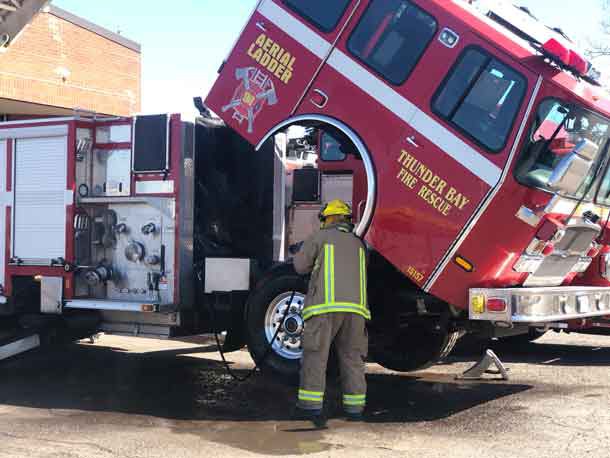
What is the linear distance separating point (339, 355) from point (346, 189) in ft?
7.71

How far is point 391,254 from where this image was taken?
21.0ft

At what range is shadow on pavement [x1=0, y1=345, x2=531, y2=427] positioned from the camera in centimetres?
656

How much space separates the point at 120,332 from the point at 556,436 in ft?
13.4

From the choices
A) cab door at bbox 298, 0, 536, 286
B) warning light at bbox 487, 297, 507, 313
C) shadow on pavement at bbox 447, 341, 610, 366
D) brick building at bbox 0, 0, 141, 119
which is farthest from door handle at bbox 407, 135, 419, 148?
brick building at bbox 0, 0, 141, 119

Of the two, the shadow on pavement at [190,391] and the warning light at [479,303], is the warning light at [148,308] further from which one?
the warning light at [479,303]

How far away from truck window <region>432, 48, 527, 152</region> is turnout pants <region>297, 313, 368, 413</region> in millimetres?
1693

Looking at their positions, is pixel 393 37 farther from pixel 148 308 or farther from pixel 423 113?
pixel 148 308

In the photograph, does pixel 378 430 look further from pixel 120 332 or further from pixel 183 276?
pixel 120 332

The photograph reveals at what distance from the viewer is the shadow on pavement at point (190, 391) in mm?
6562

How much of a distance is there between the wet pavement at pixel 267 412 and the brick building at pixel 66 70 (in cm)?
1064

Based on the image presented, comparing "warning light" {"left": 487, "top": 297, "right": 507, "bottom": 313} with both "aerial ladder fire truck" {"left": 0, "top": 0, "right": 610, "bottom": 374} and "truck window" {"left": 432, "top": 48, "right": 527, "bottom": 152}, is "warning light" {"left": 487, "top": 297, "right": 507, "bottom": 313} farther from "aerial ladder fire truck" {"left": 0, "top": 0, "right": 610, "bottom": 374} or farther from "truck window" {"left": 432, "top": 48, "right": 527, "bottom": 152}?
"truck window" {"left": 432, "top": 48, "right": 527, "bottom": 152}

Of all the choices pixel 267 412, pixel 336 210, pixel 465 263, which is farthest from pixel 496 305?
pixel 267 412

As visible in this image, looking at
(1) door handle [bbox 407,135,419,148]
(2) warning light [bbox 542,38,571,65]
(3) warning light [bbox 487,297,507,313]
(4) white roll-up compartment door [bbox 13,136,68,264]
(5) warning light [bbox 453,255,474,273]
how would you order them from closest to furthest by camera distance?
(2) warning light [bbox 542,38,571,65] < (3) warning light [bbox 487,297,507,313] < (5) warning light [bbox 453,255,474,273] < (1) door handle [bbox 407,135,419,148] < (4) white roll-up compartment door [bbox 13,136,68,264]

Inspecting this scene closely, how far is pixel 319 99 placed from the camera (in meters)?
6.78
